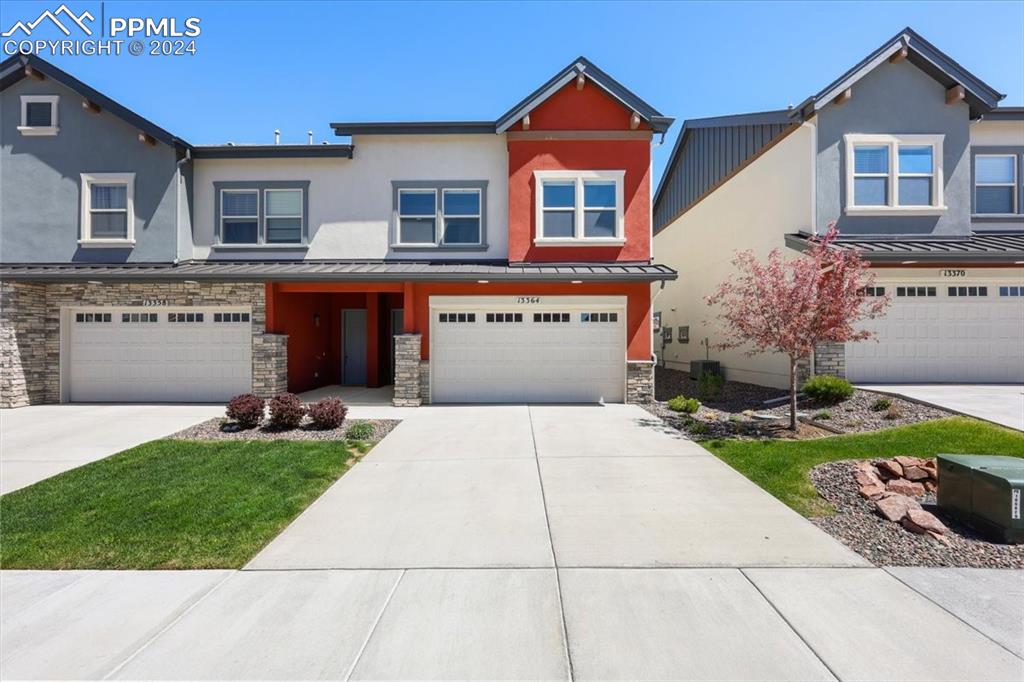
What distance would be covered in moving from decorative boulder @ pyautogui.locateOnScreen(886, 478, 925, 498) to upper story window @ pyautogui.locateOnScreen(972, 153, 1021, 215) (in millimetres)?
12773

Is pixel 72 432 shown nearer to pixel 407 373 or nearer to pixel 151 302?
pixel 151 302

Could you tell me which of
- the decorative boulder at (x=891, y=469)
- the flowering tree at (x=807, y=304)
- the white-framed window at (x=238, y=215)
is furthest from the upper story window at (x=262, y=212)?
the decorative boulder at (x=891, y=469)

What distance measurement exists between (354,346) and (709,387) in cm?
1147

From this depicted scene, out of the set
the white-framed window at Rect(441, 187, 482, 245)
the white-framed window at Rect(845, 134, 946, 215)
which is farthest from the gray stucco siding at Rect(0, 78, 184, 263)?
the white-framed window at Rect(845, 134, 946, 215)

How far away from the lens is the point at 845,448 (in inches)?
293

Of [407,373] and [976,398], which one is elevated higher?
[407,373]

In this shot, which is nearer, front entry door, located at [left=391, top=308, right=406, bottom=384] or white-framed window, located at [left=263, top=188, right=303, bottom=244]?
white-framed window, located at [left=263, top=188, right=303, bottom=244]

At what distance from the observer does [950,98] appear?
12.8m

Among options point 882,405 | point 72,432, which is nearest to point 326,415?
point 72,432

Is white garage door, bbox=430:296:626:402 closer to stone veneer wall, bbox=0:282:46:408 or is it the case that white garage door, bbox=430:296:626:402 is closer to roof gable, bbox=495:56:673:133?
roof gable, bbox=495:56:673:133

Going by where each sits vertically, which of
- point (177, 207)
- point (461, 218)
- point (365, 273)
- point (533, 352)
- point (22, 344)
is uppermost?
point (177, 207)

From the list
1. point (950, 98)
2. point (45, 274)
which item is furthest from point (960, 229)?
point (45, 274)

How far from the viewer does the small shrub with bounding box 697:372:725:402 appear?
43.3 feet

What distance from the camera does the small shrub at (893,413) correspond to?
9241 mm
